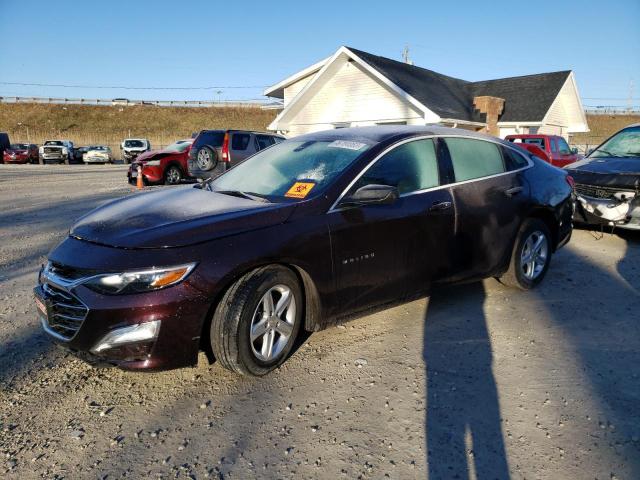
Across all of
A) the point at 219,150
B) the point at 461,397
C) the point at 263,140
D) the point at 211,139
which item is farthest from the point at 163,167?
the point at 461,397

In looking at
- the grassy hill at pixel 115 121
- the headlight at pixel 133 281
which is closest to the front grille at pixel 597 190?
the headlight at pixel 133 281

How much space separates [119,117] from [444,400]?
6710 centimetres

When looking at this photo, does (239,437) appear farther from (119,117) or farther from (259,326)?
(119,117)

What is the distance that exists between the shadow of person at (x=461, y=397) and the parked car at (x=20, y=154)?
34.6 m

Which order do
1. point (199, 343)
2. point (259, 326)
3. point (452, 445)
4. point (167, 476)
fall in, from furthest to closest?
point (259, 326)
point (199, 343)
point (452, 445)
point (167, 476)

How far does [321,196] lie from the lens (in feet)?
10.9

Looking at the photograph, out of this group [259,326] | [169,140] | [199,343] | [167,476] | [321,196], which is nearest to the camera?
[167,476]

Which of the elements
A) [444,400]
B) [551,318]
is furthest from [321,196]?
[551,318]

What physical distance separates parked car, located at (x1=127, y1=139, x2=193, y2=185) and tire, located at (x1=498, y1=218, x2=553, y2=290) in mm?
11257

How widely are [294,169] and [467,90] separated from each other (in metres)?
25.2

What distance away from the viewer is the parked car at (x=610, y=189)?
6.80m

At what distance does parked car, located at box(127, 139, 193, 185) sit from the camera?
13.8m

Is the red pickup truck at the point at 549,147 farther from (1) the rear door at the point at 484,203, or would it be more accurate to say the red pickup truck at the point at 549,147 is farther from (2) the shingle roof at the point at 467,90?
(1) the rear door at the point at 484,203

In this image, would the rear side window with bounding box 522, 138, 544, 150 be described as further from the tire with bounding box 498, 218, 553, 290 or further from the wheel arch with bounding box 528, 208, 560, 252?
the tire with bounding box 498, 218, 553, 290
